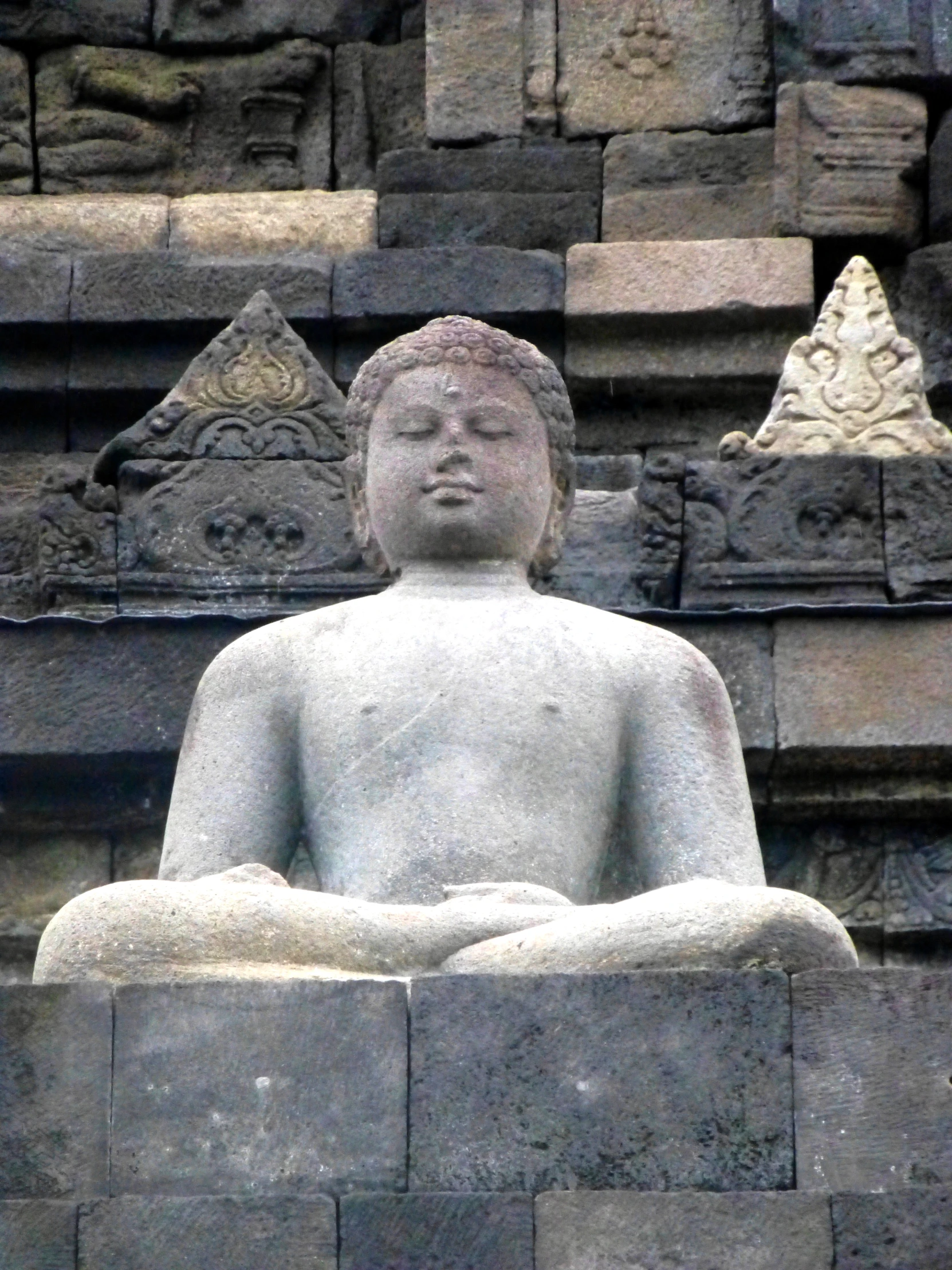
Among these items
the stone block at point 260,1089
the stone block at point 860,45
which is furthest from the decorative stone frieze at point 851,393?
the stone block at point 260,1089

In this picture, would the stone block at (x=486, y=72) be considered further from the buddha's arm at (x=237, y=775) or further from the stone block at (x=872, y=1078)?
the stone block at (x=872, y=1078)

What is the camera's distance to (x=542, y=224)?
14172 millimetres

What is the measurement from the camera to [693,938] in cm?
829

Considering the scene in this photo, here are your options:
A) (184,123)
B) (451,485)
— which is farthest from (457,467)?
(184,123)

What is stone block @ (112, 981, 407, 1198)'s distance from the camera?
7984 mm

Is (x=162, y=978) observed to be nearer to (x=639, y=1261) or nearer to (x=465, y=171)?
(x=639, y=1261)

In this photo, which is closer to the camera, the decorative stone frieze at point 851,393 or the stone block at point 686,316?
the decorative stone frieze at point 851,393

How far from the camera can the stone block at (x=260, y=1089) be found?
7.98m

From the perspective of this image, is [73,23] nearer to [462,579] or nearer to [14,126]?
[14,126]

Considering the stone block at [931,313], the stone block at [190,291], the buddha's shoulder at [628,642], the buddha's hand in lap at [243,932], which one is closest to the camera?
the buddha's hand in lap at [243,932]

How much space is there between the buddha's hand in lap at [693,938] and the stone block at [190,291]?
18.8 feet

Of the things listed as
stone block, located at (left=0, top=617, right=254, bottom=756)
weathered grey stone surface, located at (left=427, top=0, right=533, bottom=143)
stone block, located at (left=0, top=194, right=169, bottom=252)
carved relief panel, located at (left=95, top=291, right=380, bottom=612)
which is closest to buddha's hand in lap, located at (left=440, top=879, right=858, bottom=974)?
stone block, located at (left=0, top=617, right=254, bottom=756)

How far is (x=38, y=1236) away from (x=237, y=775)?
6.61 ft

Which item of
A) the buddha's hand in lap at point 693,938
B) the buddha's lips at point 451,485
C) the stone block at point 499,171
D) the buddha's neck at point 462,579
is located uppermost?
the stone block at point 499,171
